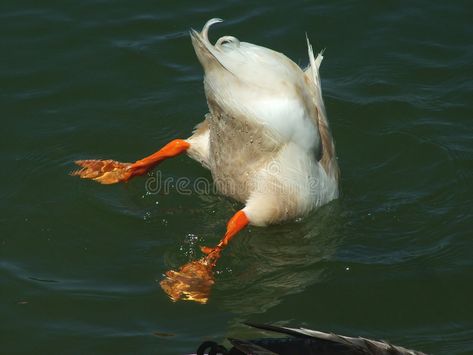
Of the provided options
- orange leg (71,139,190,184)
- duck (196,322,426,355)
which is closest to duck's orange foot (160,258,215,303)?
orange leg (71,139,190,184)

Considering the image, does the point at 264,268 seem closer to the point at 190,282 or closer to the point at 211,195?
the point at 190,282

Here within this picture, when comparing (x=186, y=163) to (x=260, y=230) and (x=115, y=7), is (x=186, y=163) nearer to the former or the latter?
(x=260, y=230)

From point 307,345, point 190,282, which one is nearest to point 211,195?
point 190,282

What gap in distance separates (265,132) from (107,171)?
158 centimetres

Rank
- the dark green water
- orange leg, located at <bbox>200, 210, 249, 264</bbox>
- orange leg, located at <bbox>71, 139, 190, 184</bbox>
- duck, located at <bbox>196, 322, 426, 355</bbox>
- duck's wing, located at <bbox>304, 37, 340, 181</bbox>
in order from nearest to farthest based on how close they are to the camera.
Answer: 1. duck, located at <bbox>196, 322, 426, 355</bbox>
2. the dark green water
3. orange leg, located at <bbox>200, 210, 249, 264</bbox>
4. duck's wing, located at <bbox>304, 37, 340, 181</bbox>
5. orange leg, located at <bbox>71, 139, 190, 184</bbox>

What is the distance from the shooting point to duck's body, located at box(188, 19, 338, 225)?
5871 millimetres

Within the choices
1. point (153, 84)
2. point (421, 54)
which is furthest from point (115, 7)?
point (421, 54)

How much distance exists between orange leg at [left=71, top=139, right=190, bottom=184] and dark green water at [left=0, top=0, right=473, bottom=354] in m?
0.12

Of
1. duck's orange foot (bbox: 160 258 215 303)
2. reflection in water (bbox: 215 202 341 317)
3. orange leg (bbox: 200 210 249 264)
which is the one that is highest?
orange leg (bbox: 200 210 249 264)

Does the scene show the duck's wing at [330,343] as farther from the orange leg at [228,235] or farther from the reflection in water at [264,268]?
the orange leg at [228,235]

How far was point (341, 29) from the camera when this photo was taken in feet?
28.7

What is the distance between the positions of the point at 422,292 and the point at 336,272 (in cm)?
60

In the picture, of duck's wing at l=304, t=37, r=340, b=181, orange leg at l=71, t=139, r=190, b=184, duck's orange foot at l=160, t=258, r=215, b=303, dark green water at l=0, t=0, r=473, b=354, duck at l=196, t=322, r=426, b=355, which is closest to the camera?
duck at l=196, t=322, r=426, b=355

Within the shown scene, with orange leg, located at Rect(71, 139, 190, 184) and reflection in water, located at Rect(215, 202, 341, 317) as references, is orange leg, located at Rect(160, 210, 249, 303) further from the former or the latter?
orange leg, located at Rect(71, 139, 190, 184)
